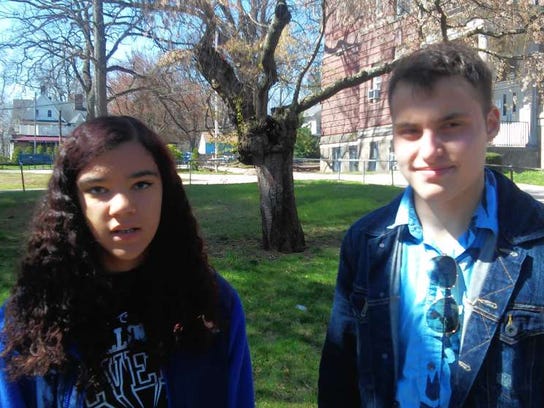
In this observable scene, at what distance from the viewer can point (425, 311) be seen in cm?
180

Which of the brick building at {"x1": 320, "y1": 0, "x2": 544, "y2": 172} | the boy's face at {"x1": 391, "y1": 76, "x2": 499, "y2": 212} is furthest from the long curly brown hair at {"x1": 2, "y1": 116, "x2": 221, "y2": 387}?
the brick building at {"x1": 320, "y1": 0, "x2": 544, "y2": 172}

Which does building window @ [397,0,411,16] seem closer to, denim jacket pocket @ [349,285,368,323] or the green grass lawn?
the green grass lawn

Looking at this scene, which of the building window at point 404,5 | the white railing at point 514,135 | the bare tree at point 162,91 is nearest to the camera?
the building window at point 404,5

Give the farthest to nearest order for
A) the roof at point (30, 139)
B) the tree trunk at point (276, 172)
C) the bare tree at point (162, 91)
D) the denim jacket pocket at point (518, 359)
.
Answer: the roof at point (30, 139) < the bare tree at point (162, 91) < the tree trunk at point (276, 172) < the denim jacket pocket at point (518, 359)

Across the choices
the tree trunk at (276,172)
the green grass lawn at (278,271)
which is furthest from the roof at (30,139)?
the tree trunk at (276,172)

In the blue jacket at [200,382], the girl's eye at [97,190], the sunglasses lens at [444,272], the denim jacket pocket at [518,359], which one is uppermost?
the girl's eye at [97,190]

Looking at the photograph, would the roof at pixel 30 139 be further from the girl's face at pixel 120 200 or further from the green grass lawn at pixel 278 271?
the girl's face at pixel 120 200

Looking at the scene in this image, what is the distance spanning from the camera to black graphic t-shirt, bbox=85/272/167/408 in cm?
175

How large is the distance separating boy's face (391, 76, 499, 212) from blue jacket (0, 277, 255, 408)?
842 mm

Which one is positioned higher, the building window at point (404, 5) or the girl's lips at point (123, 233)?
the building window at point (404, 5)

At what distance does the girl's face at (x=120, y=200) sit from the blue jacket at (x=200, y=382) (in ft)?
1.35

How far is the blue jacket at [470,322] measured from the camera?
5.38 feet

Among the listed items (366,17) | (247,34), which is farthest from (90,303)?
(366,17)

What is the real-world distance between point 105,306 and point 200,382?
0.41 metres
